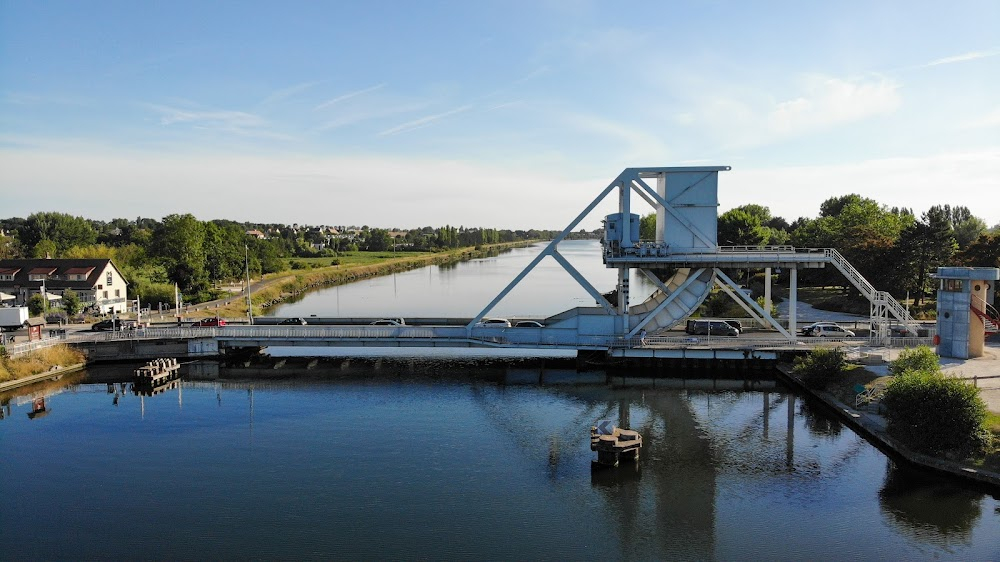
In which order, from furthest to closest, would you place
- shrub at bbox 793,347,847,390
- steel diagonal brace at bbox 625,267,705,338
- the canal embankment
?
steel diagonal brace at bbox 625,267,705,338, the canal embankment, shrub at bbox 793,347,847,390

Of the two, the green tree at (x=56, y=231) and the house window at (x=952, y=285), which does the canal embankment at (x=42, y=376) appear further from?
the green tree at (x=56, y=231)

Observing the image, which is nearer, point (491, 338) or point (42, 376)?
point (42, 376)

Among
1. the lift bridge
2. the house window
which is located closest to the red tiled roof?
the lift bridge

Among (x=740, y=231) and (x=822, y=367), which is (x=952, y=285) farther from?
(x=740, y=231)

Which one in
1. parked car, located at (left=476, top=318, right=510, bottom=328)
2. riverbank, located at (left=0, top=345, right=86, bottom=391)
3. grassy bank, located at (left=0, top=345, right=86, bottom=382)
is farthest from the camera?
parked car, located at (left=476, top=318, right=510, bottom=328)

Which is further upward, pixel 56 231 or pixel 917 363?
pixel 56 231

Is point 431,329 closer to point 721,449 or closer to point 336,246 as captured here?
point 721,449

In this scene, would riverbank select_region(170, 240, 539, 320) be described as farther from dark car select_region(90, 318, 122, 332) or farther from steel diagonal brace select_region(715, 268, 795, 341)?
steel diagonal brace select_region(715, 268, 795, 341)

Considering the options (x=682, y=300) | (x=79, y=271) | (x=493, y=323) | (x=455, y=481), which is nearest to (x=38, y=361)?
(x=79, y=271)
